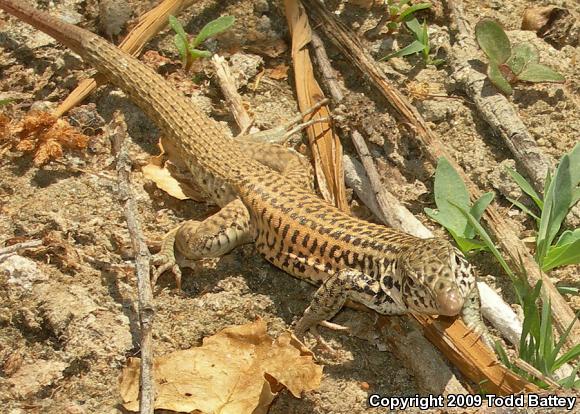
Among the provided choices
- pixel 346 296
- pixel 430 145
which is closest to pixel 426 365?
pixel 346 296

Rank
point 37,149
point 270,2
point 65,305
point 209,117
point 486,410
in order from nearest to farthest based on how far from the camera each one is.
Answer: point 486,410, point 65,305, point 37,149, point 209,117, point 270,2

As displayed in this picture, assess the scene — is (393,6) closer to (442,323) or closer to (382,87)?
(382,87)

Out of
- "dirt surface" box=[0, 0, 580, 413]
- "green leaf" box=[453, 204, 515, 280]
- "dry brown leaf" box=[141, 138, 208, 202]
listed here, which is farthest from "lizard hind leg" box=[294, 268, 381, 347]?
"dry brown leaf" box=[141, 138, 208, 202]

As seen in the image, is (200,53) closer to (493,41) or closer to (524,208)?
(493,41)

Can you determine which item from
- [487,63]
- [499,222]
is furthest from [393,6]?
[499,222]

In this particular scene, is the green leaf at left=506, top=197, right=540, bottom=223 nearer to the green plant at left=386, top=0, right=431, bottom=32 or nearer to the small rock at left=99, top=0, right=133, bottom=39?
the green plant at left=386, top=0, right=431, bottom=32

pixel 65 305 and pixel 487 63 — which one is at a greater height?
pixel 487 63
